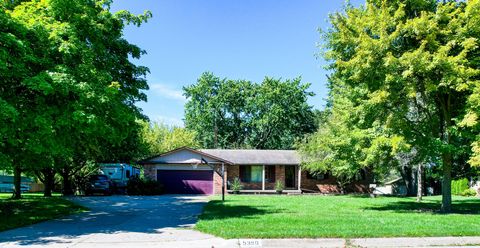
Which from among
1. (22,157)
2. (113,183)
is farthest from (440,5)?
(113,183)

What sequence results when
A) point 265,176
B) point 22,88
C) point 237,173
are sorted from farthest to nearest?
point 265,176, point 237,173, point 22,88

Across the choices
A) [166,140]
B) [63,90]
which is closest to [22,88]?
[63,90]

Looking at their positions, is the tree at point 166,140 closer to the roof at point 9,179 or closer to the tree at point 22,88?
the roof at point 9,179

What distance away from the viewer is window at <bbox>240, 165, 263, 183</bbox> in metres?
35.2

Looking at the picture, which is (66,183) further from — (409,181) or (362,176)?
(409,181)

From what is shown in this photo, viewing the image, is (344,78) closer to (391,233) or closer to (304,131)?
(391,233)

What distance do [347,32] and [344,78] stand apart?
7.09 ft

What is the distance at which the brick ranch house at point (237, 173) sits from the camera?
33250 millimetres

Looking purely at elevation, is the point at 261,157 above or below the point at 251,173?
above

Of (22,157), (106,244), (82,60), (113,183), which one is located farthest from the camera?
(113,183)

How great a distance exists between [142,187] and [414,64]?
73.5 feet

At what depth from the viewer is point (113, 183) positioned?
32656 mm

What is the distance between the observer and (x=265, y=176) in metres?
35.5

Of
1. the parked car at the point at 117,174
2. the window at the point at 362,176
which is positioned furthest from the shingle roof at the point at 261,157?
the parked car at the point at 117,174
